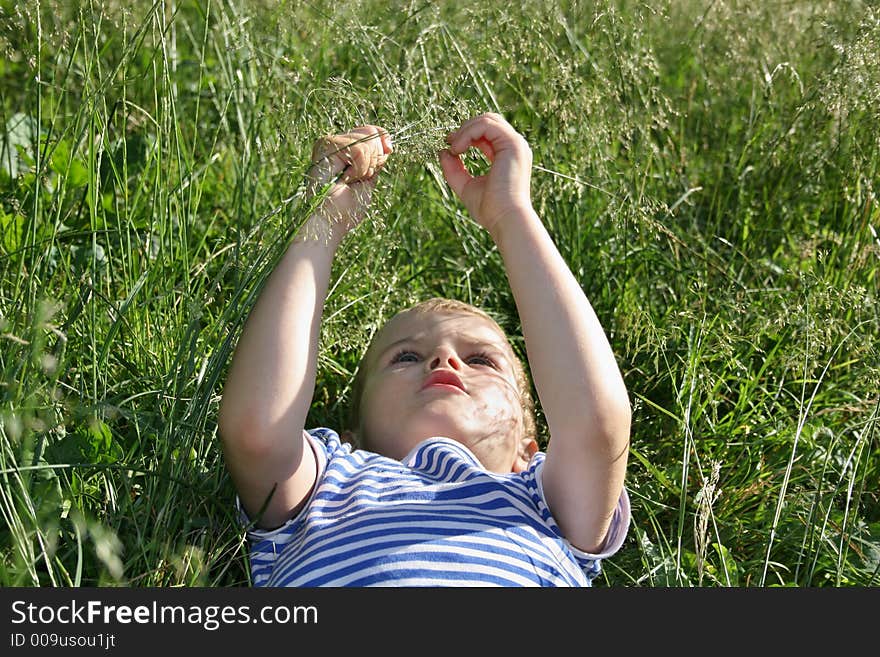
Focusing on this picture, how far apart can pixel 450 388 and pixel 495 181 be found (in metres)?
0.37

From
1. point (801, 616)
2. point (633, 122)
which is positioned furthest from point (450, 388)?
point (633, 122)

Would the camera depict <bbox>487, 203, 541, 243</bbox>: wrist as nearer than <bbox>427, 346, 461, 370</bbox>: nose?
Yes

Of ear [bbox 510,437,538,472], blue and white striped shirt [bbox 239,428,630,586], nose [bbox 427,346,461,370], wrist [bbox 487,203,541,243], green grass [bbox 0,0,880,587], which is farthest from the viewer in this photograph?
ear [bbox 510,437,538,472]

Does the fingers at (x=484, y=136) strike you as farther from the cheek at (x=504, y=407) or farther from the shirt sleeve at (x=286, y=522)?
the shirt sleeve at (x=286, y=522)

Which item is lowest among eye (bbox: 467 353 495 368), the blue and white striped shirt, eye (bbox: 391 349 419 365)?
the blue and white striped shirt

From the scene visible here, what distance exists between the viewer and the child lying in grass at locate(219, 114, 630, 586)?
1.61m

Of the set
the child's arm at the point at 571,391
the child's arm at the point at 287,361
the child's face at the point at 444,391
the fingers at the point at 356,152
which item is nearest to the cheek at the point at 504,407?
the child's face at the point at 444,391

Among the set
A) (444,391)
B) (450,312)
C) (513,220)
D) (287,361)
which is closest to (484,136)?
(513,220)

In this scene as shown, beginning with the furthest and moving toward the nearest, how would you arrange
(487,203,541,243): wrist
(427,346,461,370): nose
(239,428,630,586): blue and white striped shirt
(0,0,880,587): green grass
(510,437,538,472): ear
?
1. (510,437,538,472): ear
2. (427,346,461,370): nose
3. (487,203,541,243): wrist
4. (0,0,880,587): green grass
5. (239,428,630,586): blue and white striped shirt

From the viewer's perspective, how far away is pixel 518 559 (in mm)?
1610

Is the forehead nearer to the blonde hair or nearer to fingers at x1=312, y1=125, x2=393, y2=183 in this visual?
the blonde hair

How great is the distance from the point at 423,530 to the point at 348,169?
61 centimetres

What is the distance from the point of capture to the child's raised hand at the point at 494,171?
6.12 feet

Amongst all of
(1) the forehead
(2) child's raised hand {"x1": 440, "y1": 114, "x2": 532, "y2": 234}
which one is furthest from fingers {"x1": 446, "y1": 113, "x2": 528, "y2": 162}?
(1) the forehead
